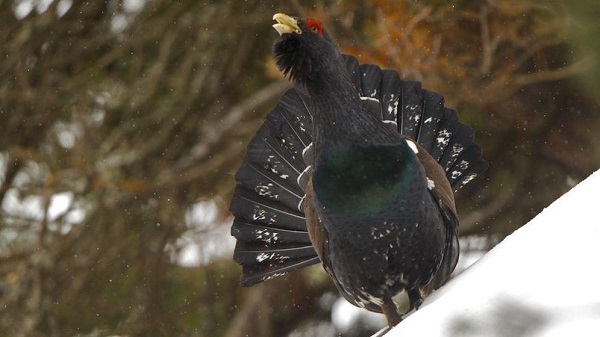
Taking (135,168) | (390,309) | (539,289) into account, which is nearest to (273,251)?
(390,309)

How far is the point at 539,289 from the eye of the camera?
3.80 ft

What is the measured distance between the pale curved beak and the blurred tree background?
6.60 feet

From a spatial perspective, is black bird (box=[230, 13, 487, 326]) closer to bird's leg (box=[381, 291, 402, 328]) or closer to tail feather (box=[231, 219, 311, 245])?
bird's leg (box=[381, 291, 402, 328])

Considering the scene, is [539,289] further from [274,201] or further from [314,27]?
[274,201]

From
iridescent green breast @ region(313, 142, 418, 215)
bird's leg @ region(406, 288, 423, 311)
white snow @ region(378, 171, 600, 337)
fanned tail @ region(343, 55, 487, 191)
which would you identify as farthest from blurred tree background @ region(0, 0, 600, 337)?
white snow @ region(378, 171, 600, 337)

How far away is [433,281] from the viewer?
10.3ft

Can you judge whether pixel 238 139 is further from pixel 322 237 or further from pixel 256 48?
pixel 322 237

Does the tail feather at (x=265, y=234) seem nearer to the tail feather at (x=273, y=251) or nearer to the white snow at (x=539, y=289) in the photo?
the tail feather at (x=273, y=251)

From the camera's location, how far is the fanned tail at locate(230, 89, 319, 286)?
11.8 ft

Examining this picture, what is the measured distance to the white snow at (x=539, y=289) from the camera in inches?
41.8

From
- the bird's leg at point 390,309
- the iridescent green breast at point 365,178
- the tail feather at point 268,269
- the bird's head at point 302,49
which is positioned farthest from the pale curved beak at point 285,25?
the tail feather at point 268,269

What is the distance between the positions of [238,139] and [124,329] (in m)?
1.35

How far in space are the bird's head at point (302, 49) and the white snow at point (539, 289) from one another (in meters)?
1.56

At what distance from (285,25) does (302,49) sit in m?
0.10
